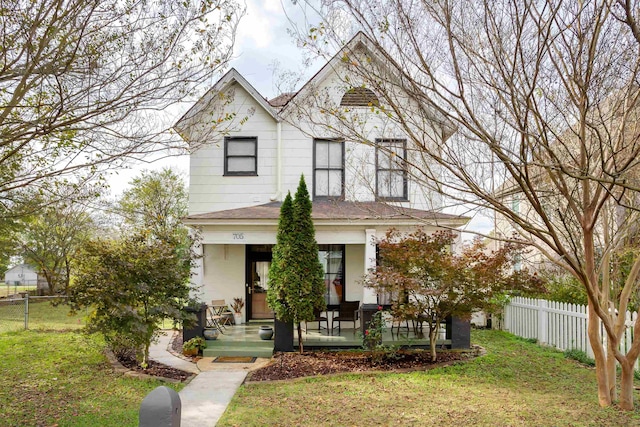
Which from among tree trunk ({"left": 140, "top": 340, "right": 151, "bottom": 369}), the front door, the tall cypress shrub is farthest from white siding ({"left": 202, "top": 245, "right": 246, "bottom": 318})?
tree trunk ({"left": 140, "top": 340, "right": 151, "bottom": 369})

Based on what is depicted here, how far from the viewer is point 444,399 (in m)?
7.24

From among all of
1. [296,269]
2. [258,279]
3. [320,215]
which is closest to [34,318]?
[258,279]

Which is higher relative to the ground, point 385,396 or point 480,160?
point 480,160

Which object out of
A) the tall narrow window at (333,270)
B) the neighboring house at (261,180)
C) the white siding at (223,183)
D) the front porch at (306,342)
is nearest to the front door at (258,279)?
the neighboring house at (261,180)

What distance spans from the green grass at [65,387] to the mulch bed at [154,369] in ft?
1.20

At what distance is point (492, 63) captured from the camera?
5.42 metres

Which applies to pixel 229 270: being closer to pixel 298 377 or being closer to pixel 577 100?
pixel 298 377

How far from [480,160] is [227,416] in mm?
4976

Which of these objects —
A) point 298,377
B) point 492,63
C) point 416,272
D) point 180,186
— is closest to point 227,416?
point 298,377

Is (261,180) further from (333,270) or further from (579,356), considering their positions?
(579,356)

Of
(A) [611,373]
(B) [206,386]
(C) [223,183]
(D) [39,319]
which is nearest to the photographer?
(A) [611,373]

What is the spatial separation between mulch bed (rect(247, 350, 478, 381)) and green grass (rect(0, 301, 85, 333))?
7538 mm

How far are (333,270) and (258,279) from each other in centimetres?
225

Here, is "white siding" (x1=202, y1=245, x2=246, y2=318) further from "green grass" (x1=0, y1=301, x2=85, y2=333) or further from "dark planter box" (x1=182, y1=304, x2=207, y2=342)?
"green grass" (x1=0, y1=301, x2=85, y2=333)
